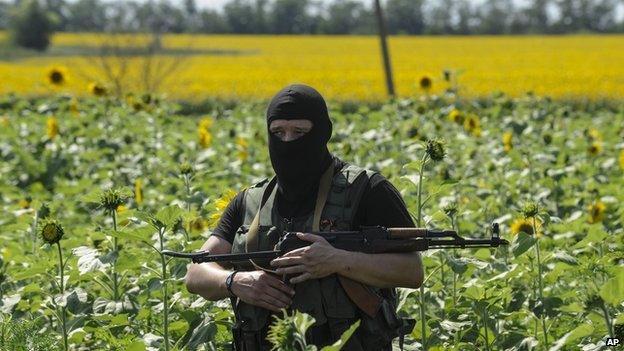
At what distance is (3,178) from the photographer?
31.2 ft

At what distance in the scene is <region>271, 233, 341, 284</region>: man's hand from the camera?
3.32 m

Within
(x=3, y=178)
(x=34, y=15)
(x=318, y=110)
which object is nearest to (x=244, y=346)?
(x=318, y=110)

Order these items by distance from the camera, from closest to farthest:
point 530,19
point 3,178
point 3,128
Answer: point 3,178 → point 3,128 → point 530,19

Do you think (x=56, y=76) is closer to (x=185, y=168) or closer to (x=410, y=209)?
(x=185, y=168)

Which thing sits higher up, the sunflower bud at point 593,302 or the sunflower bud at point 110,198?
the sunflower bud at point 110,198

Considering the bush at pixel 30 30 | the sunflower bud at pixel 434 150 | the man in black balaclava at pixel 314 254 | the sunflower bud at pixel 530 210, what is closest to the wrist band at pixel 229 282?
the man in black balaclava at pixel 314 254

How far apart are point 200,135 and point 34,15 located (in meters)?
35.9

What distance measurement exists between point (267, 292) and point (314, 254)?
172 millimetres

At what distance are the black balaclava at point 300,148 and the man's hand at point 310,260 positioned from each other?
21 cm

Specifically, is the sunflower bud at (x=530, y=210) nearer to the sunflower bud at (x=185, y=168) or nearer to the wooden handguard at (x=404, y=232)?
the wooden handguard at (x=404, y=232)

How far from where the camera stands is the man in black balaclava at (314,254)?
3367 mm

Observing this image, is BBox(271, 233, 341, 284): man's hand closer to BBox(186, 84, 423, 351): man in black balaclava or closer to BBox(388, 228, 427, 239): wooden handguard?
BBox(186, 84, 423, 351): man in black balaclava

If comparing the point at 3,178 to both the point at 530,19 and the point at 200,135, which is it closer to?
the point at 200,135

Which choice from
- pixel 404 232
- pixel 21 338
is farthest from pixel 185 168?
pixel 404 232
